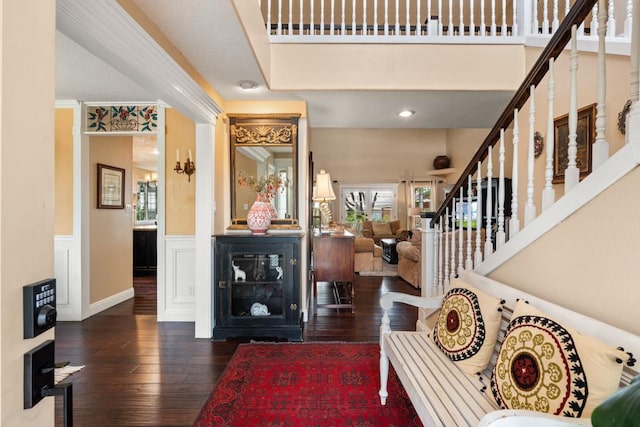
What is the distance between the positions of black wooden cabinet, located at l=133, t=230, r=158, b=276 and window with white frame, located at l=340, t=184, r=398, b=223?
16.6 ft

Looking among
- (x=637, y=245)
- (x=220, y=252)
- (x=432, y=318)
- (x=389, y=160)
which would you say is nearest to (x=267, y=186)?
(x=220, y=252)

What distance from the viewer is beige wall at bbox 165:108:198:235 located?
3.38 m

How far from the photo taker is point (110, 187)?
3945 mm

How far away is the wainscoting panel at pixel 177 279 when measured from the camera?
337cm

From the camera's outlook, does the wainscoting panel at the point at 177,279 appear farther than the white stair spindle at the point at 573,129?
Yes

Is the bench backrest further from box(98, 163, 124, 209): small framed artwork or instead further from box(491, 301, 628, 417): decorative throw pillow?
box(98, 163, 124, 209): small framed artwork

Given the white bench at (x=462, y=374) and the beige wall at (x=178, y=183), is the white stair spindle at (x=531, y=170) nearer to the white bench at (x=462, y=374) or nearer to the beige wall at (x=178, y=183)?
the white bench at (x=462, y=374)

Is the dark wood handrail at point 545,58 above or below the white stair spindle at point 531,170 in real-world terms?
above

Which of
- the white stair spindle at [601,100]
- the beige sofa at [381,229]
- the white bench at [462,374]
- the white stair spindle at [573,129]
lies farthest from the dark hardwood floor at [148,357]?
the beige sofa at [381,229]

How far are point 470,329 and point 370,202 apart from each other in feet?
26.1

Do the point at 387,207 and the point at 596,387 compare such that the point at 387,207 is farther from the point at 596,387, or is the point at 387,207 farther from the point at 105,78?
the point at 596,387

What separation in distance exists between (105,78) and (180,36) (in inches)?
49.0

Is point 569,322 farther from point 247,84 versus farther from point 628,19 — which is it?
point 247,84

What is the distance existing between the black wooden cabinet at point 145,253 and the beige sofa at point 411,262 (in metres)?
4.37
